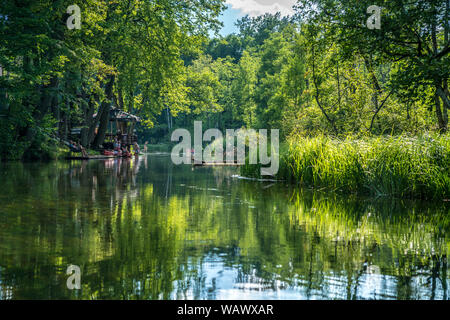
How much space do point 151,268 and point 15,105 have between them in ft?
62.5

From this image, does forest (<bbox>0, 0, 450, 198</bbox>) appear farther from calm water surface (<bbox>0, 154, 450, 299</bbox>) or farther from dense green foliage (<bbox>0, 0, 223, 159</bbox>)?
calm water surface (<bbox>0, 154, 450, 299</bbox>)

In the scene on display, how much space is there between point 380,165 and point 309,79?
Result: 44.8 feet

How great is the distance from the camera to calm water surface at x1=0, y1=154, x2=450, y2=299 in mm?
3365

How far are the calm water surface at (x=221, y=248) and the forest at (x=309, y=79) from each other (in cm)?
213

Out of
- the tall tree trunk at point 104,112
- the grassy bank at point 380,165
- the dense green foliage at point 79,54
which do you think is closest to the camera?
the grassy bank at point 380,165

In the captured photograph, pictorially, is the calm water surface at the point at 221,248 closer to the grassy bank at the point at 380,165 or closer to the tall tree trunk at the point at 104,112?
the grassy bank at the point at 380,165

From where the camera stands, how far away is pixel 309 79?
22609mm

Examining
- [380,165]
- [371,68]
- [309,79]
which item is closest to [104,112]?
[309,79]

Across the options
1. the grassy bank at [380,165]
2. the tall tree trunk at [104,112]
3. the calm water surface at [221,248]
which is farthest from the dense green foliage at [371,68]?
the tall tree trunk at [104,112]

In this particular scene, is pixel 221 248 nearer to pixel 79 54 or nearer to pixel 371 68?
pixel 371 68

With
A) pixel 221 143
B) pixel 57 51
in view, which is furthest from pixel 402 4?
pixel 221 143

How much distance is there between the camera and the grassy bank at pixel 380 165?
29.2 feet

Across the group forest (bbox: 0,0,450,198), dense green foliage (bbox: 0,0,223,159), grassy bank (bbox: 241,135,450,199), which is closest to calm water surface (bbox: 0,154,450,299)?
grassy bank (bbox: 241,135,450,199)

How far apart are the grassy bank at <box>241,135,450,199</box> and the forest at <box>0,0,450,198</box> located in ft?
0.10
